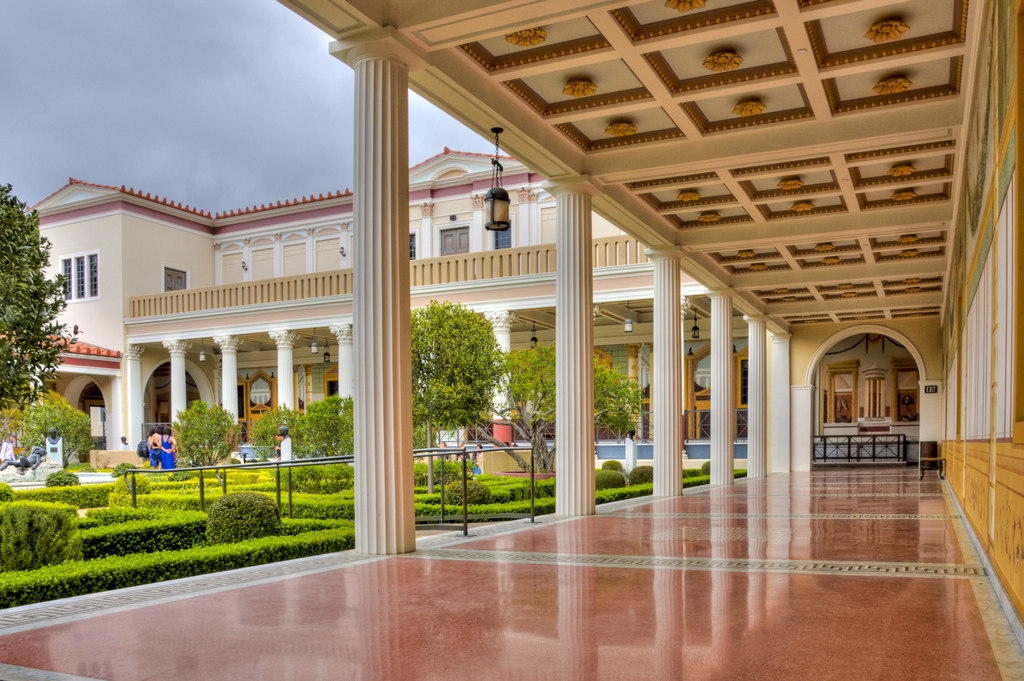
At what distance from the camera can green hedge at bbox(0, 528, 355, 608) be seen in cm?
537

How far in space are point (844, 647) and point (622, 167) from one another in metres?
7.77

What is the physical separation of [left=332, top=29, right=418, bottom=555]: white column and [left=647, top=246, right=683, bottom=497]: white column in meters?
7.56

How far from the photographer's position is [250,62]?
321 feet

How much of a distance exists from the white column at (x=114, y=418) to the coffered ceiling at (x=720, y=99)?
22730 mm

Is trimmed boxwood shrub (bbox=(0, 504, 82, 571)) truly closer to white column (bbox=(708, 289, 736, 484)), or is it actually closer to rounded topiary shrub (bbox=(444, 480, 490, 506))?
rounded topiary shrub (bbox=(444, 480, 490, 506))

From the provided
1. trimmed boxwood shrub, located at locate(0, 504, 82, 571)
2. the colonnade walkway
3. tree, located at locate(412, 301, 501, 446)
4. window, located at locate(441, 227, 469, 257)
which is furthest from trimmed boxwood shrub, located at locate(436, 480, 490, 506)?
window, located at locate(441, 227, 469, 257)

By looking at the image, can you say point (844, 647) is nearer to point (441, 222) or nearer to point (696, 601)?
point (696, 601)

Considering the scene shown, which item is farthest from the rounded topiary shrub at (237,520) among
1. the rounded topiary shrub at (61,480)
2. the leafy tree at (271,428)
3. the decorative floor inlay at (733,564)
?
the leafy tree at (271,428)

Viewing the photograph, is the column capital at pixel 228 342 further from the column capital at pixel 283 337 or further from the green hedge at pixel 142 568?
the green hedge at pixel 142 568

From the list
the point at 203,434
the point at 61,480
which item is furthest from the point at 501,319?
the point at 61,480

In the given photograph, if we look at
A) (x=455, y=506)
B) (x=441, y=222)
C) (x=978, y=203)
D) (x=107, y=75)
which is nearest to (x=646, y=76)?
(x=978, y=203)

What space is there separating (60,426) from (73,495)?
11.2m

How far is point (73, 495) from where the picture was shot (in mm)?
14969

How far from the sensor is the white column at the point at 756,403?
20172 mm
